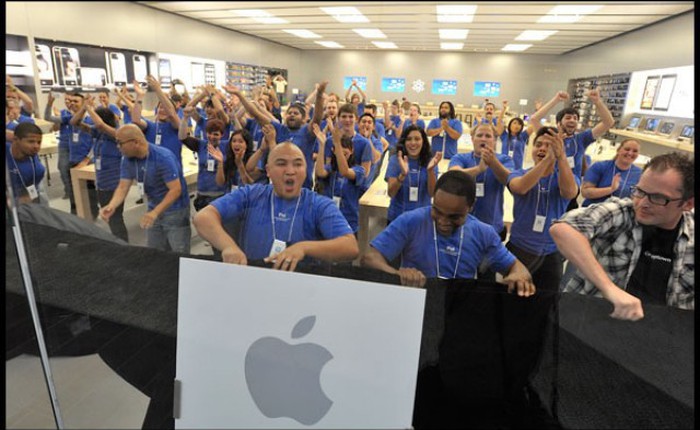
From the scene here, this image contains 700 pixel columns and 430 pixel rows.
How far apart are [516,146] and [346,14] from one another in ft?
2.56

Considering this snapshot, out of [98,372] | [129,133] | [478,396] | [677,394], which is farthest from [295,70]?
[677,394]

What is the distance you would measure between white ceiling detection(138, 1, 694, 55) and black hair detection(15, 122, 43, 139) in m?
0.78

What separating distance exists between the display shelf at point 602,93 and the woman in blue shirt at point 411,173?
494mm

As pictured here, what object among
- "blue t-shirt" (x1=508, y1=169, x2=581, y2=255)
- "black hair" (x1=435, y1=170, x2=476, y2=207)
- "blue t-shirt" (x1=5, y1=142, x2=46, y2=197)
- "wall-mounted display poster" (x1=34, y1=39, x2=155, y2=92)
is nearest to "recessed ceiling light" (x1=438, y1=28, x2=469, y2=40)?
"black hair" (x1=435, y1=170, x2=476, y2=207)

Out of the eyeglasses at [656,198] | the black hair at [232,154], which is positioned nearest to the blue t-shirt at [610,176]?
the eyeglasses at [656,198]

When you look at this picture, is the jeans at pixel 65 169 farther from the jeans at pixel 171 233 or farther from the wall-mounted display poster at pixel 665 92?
the wall-mounted display poster at pixel 665 92

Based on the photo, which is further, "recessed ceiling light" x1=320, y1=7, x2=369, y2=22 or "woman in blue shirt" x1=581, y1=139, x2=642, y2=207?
"woman in blue shirt" x1=581, y1=139, x2=642, y2=207

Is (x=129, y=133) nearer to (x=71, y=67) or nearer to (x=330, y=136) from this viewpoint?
(x=71, y=67)

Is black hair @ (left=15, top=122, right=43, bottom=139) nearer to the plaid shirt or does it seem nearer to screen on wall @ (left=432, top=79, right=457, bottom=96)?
screen on wall @ (left=432, top=79, right=457, bottom=96)

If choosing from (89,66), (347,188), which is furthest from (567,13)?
(89,66)

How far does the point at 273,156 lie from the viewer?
1.29 meters

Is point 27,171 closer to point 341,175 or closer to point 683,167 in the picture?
point 341,175

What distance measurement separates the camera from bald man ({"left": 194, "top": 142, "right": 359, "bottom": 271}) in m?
1.07

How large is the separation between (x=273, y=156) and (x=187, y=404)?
760 millimetres
